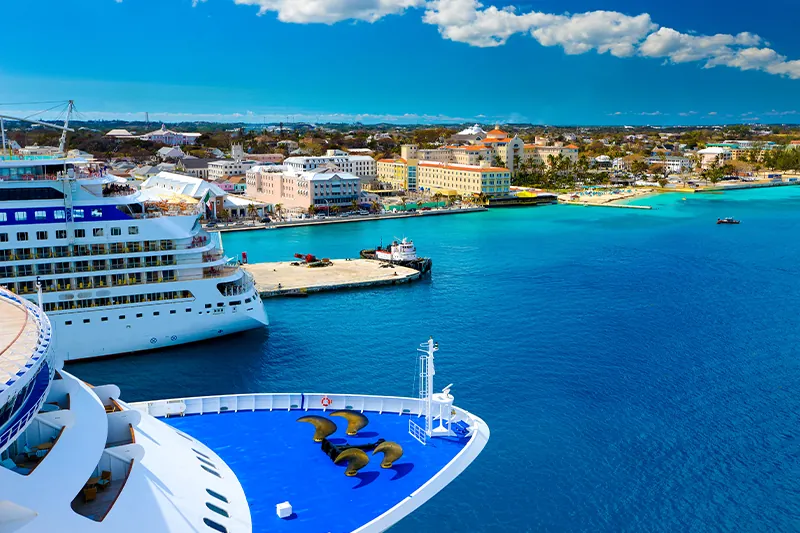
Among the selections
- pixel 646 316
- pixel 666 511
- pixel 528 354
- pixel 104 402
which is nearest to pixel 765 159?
pixel 646 316

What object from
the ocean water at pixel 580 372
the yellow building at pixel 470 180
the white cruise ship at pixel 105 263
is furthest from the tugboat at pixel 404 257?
the yellow building at pixel 470 180

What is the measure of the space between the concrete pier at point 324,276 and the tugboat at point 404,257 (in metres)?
0.65

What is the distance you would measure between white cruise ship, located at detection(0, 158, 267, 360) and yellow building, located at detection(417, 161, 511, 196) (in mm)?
79717

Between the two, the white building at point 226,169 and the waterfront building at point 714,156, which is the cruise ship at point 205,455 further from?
the waterfront building at point 714,156

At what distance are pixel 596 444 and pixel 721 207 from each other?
3997 inches

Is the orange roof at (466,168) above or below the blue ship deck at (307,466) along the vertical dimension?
above

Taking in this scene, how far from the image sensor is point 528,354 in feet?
119

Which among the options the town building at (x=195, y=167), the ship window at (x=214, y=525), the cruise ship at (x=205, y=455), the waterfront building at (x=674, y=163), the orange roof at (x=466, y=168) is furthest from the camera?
the waterfront building at (x=674, y=163)

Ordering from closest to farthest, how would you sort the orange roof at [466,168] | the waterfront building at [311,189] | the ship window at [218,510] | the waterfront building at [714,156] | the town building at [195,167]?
the ship window at [218,510]
the waterfront building at [311,189]
the orange roof at [466,168]
the town building at [195,167]
the waterfront building at [714,156]

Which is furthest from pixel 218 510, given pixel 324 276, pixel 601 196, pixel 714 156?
pixel 714 156

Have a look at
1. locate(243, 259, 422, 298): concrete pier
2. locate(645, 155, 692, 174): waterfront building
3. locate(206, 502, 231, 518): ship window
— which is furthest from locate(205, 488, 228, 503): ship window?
locate(645, 155, 692, 174): waterfront building

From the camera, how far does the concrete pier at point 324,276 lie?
5153 centimetres

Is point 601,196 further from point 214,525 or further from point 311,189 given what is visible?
point 214,525

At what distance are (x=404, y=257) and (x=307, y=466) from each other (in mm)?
42165
